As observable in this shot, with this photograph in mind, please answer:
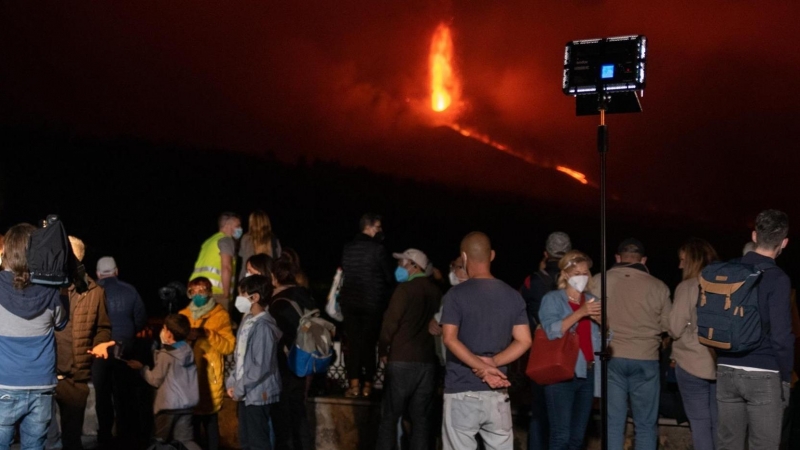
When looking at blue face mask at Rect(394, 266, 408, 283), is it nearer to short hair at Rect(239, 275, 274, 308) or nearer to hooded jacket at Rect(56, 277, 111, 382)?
short hair at Rect(239, 275, 274, 308)

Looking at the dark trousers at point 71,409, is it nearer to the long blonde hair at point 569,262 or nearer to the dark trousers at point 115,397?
the dark trousers at point 115,397

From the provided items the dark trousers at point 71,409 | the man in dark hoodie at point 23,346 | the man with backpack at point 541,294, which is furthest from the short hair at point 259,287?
the man with backpack at point 541,294

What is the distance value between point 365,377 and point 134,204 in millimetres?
34313

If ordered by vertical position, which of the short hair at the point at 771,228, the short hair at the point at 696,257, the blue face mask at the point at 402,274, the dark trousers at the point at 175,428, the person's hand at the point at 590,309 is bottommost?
the dark trousers at the point at 175,428

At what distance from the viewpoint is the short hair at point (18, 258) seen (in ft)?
19.8

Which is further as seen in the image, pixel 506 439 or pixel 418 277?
pixel 418 277

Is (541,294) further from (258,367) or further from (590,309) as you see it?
(258,367)

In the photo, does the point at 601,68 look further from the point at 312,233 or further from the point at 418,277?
the point at 312,233

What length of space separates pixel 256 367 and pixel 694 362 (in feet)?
11.2

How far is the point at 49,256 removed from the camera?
6066 mm

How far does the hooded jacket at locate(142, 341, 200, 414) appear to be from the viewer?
25.7 ft

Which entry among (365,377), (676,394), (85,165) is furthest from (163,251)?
(676,394)

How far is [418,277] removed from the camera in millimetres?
8094

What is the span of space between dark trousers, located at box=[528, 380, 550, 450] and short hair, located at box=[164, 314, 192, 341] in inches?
114
